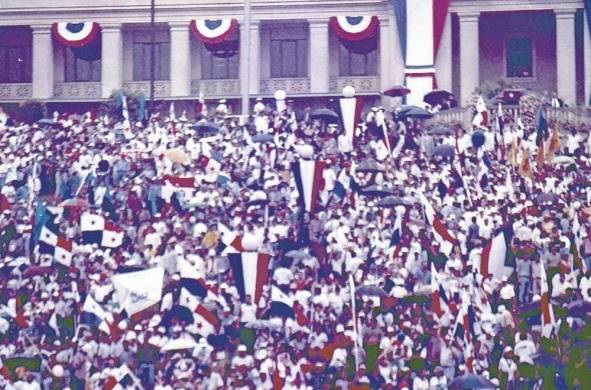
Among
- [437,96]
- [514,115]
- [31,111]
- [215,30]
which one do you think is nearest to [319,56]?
→ [215,30]

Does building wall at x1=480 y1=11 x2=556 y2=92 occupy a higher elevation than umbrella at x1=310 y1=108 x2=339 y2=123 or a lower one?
higher

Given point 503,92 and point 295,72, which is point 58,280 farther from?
point 295,72

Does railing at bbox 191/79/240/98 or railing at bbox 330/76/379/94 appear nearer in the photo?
railing at bbox 330/76/379/94

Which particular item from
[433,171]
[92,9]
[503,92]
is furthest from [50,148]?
[92,9]

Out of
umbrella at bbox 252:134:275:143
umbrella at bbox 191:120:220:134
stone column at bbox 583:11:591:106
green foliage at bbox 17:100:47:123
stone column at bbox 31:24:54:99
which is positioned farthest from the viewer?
stone column at bbox 31:24:54:99

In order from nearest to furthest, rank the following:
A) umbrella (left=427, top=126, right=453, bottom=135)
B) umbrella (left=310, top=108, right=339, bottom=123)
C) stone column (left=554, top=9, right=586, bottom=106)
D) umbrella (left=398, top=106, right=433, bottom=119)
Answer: umbrella (left=427, top=126, right=453, bottom=135) → umbrella (left=398, top=106, right=433, bottom=119) → umbrella (left=310, top=108, right=339, bottom=123) → stone column (left=554, top=9, right=586, bottom=106)

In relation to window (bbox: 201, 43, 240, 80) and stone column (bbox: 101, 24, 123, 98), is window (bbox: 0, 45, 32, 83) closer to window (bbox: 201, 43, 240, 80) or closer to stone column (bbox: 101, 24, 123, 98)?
stone column (bbox: 101, 24, 123, 98)

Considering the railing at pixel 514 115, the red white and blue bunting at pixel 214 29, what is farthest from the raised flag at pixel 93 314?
the red white and blue bunting at pixel 214 29

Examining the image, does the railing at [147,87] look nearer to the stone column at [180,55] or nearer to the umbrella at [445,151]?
Answer: the stone column at [180,55]

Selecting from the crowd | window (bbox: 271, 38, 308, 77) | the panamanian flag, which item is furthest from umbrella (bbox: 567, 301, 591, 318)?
window (bbox: 271, 38, 308, 77)
